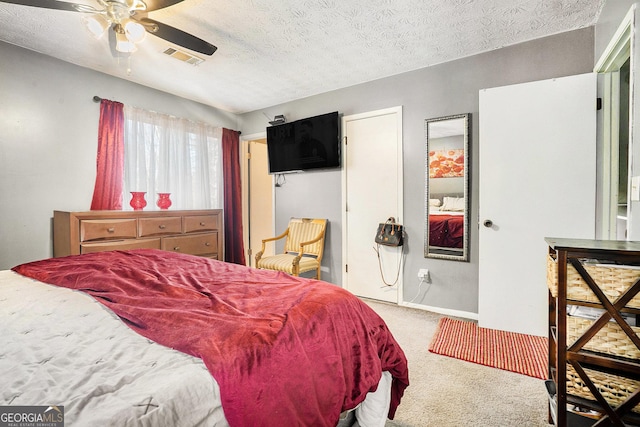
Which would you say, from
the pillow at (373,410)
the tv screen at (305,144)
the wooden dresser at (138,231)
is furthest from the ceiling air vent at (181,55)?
the pillow at (373,410)

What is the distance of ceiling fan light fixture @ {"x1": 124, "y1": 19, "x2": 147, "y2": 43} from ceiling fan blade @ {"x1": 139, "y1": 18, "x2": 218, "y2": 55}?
39mm

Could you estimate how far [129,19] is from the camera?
1.91m

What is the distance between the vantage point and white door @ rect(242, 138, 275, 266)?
4734 millimetres

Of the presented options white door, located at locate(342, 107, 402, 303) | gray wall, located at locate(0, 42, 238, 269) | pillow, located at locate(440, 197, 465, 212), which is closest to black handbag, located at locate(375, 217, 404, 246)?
white door, located at locate(342, 107, 402, 303)

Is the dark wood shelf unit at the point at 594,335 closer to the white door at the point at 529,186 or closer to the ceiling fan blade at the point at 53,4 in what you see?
the white door at the point at 529,186

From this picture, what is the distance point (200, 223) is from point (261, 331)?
2985 millimetres

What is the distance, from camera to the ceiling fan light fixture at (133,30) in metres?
1.89

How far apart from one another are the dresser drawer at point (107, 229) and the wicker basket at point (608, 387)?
3.50 meters

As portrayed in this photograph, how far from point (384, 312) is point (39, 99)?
395 centimetres

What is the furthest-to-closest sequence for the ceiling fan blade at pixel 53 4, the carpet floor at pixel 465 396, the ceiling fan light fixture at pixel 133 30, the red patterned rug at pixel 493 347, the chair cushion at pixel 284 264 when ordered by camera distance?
the chair cushion at pixel 284 264
the red patterned rug at pixel 493 347
the ceiling fan light fixture at pixel 133 30
the ceiling fan blade at pixel 53 4
the carpet floor at pixel 465 396

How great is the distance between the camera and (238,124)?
15.4 feet

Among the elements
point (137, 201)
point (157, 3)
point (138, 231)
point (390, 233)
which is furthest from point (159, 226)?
point (390, 233)

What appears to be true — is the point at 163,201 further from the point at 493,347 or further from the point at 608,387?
the point at 608,387

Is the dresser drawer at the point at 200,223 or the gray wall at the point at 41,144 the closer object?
the gray wall at the point at 41,144
